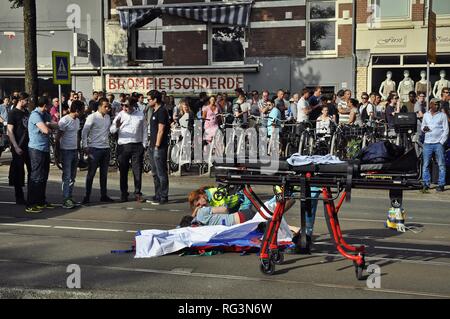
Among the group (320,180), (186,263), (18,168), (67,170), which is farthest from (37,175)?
(320,180)

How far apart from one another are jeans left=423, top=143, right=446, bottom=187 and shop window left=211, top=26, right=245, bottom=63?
37.3ft

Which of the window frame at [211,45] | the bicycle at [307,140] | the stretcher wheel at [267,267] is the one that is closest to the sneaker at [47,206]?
the stretcher wheel at [267,267]

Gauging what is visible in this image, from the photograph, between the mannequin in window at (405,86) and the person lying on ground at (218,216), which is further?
the mannequin in window at (405,86)

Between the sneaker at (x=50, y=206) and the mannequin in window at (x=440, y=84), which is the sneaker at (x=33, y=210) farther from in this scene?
the mannequin in window at (x=440, y=84)

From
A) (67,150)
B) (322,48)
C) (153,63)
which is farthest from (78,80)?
(67,150)

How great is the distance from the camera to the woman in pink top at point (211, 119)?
15341mm

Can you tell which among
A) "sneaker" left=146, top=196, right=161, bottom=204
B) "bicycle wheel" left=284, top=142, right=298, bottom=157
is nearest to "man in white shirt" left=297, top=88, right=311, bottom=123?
"bicycle wheel" left=284, top=142, right=298, bottom=157

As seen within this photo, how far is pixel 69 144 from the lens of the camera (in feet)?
35.7

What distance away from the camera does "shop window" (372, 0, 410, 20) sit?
21156mm

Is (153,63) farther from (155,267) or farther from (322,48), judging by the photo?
(155,267)

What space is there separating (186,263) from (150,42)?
18947mm

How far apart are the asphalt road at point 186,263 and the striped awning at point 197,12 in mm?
13811
